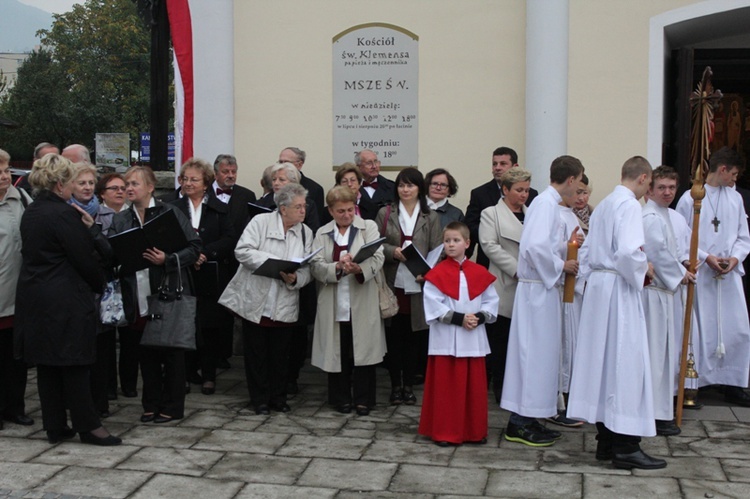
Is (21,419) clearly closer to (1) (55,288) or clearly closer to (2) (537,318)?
(1) (55,288)

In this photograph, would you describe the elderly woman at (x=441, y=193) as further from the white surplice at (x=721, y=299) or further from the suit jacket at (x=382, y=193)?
the white surplice at (x=721, y=299)

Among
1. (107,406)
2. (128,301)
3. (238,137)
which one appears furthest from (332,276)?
(238,137)

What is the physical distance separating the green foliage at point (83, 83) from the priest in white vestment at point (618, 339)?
144 feet

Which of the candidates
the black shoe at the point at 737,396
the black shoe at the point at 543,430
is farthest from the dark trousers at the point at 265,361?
the black shoe at the point at 737,396

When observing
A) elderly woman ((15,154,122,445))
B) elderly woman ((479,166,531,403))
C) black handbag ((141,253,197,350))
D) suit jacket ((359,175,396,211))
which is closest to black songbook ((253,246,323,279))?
black handbag ((141,253,197,350))

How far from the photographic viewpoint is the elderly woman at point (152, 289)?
6.70 metres

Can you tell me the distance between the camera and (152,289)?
6.71 m

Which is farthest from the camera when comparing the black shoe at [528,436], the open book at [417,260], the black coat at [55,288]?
the open book at [417,260]

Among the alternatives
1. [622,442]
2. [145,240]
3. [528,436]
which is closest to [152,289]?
[145,240]

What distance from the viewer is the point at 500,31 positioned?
9.04 metres

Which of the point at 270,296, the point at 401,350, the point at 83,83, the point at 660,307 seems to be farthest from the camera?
the point at 83,83

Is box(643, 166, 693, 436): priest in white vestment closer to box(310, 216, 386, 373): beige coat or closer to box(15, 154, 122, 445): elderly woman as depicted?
box(310, 216, 386, 373): beige coat

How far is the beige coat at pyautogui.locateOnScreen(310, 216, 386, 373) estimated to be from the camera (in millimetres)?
7059

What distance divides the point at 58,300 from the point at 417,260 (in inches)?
98.9
